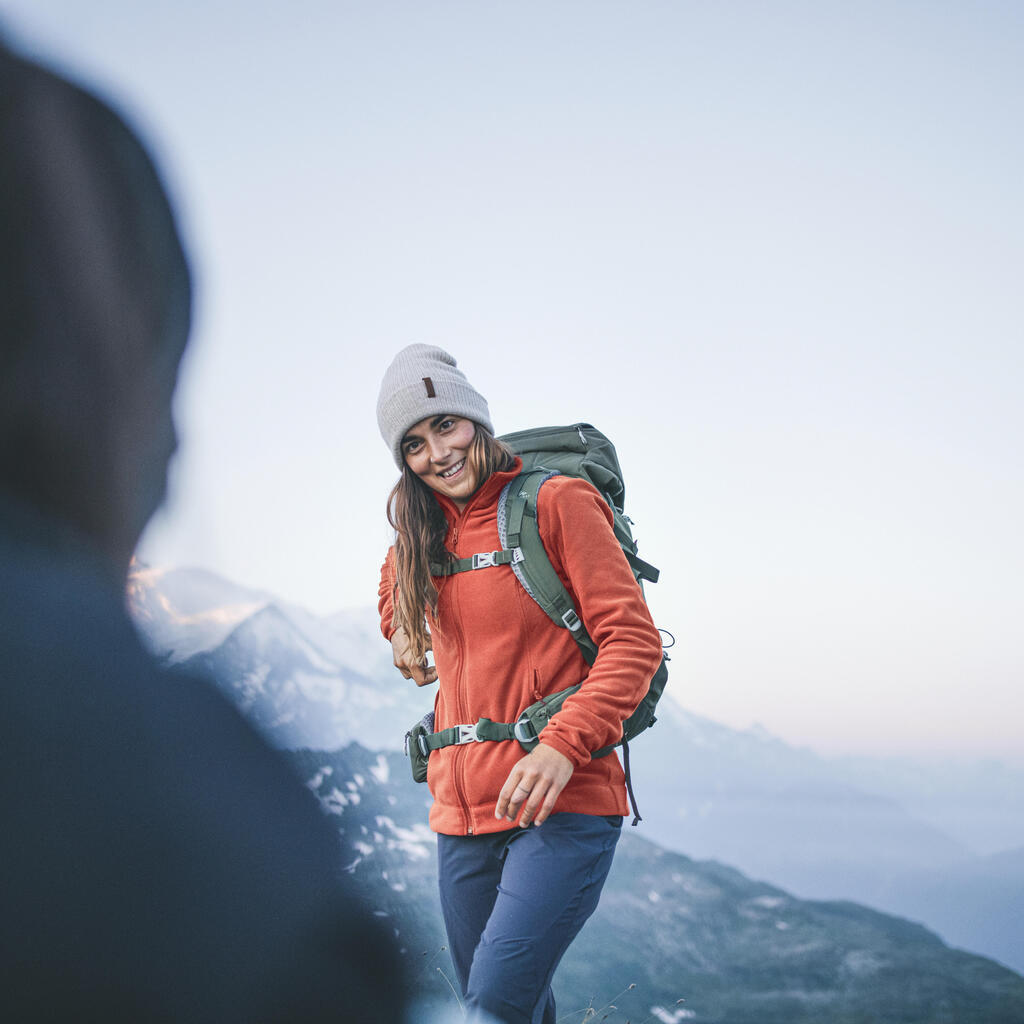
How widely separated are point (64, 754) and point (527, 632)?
1.75m

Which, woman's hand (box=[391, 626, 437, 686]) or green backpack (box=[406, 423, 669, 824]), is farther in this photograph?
woman's hand (box=[391, 626, 437, 686])

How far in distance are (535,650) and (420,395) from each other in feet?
1.93

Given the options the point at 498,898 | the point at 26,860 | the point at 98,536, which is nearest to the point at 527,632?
the point at 498,898

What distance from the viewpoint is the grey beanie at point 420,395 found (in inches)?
77.8

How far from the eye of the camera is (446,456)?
6.45 feet

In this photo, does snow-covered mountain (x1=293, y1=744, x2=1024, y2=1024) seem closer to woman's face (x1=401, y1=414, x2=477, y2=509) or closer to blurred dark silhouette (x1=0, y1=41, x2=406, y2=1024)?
blurred dark silhouette (x1=0, y1=41, x2=406, y2=1024)

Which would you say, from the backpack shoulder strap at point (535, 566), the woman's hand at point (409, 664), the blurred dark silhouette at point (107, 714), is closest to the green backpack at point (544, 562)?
the backpack shoulder strap at point (535, 566)

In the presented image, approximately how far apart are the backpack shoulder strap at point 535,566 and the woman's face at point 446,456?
12cm

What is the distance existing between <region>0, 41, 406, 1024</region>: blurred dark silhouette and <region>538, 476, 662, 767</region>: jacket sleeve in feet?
5.93

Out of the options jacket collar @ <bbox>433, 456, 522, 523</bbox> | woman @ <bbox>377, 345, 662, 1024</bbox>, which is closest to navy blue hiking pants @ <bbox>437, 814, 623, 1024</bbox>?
woman @ <bbox>377, 345, 662, 1024</bbox>

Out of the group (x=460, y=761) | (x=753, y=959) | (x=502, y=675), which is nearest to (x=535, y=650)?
(x=502, y=675)

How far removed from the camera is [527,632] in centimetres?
184

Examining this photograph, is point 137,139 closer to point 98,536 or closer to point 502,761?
point 98,536

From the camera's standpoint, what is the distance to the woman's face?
6.42 ft
